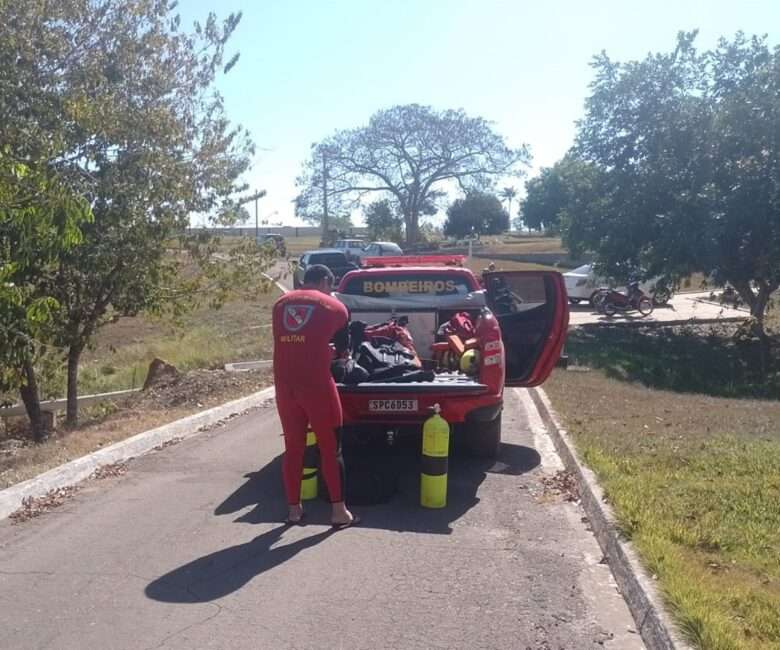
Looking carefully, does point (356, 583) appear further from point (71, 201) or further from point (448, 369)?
point (71, 201)

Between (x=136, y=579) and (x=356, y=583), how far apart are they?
1.31 m

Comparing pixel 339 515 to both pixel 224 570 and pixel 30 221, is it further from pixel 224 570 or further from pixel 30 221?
pixel 30 221

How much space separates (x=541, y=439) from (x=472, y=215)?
170 ft

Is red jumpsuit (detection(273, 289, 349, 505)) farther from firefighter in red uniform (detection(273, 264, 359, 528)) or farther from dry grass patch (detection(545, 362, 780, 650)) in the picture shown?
dry grass patch (detection(545, 362, 780, 650))

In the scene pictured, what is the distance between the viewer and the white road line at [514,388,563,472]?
8828 millimetres

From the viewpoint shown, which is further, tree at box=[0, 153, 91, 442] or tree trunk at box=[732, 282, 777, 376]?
tree trunk at box=[732, 282, 777, 376]

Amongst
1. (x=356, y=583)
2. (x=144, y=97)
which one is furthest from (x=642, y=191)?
(x=356, y=583)

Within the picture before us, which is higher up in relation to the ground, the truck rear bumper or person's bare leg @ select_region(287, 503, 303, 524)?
the truck rear bumper

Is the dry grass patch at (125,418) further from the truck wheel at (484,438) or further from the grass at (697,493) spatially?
the grass at (697,493)

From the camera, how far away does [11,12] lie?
41.1 feet

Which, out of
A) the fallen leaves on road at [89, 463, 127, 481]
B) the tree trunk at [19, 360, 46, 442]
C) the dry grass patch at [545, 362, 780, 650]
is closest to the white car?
the dry grass patch at [545, 362, 780, 650]

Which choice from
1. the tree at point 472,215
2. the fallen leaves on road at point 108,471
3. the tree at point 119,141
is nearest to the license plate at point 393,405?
the fallen leaves on road at point 108,471

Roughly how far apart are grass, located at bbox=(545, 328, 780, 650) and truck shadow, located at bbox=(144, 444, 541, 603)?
1.10m

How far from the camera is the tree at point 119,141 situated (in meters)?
12.8
